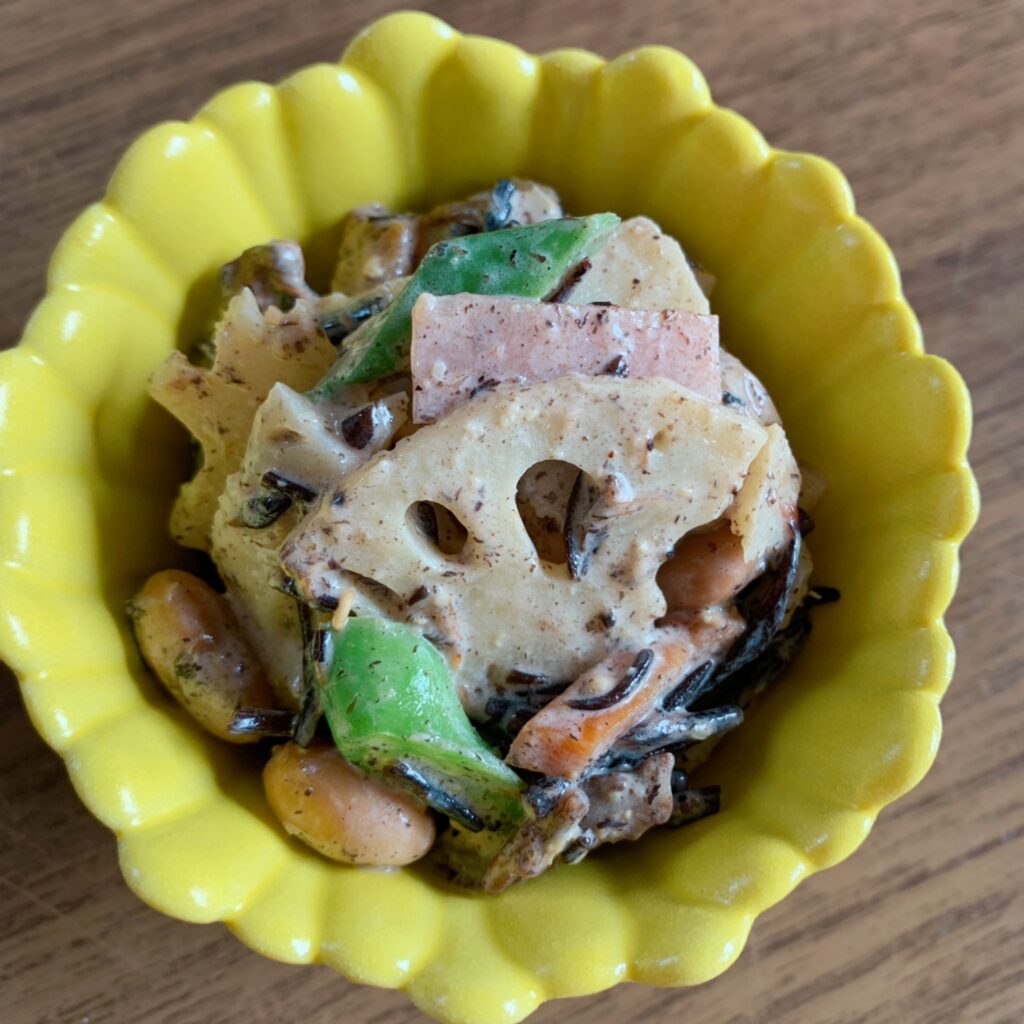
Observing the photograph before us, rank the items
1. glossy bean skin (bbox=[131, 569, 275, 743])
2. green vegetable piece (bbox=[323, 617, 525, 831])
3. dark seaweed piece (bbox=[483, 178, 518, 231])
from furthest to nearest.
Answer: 1. dark seaweed piece (bbox=[483, 178, 518, 231])
2. glossy bean skin (bbox=[131, 569, 275, 743])
3. green vegetable piece (bbox=[323, 617, 525, 831])

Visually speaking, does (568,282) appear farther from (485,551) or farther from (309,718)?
(309,718)

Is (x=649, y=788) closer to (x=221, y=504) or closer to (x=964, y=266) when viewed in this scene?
(x=221, y=504)

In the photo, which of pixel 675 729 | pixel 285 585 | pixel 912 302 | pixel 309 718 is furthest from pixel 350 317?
pixel 912 302

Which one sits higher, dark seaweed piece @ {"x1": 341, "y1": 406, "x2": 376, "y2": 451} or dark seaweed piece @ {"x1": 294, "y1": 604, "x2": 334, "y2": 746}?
dark seaweed piece @ {"x1": 341, "y1": 406, "x2": 376, "y2": 451}

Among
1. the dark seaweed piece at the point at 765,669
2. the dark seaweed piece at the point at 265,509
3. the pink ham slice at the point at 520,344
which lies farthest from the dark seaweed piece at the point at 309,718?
the dark seaweed piece at the point at 765,669

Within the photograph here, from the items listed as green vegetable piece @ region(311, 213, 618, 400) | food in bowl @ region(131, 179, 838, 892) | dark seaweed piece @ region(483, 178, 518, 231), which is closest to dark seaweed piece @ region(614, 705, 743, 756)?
food in bowl @ region(131, 179, 838, 892)

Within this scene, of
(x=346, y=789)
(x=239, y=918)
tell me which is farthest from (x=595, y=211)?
(x=239, y=918)

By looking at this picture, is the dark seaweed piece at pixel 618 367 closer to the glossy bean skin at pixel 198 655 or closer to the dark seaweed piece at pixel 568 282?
the dark seaweed piece at pixel 568 282

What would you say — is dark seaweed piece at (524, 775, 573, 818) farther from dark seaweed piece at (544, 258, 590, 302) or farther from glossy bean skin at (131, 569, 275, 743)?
dark seaweed piece at (544, 258, 590, 302)
